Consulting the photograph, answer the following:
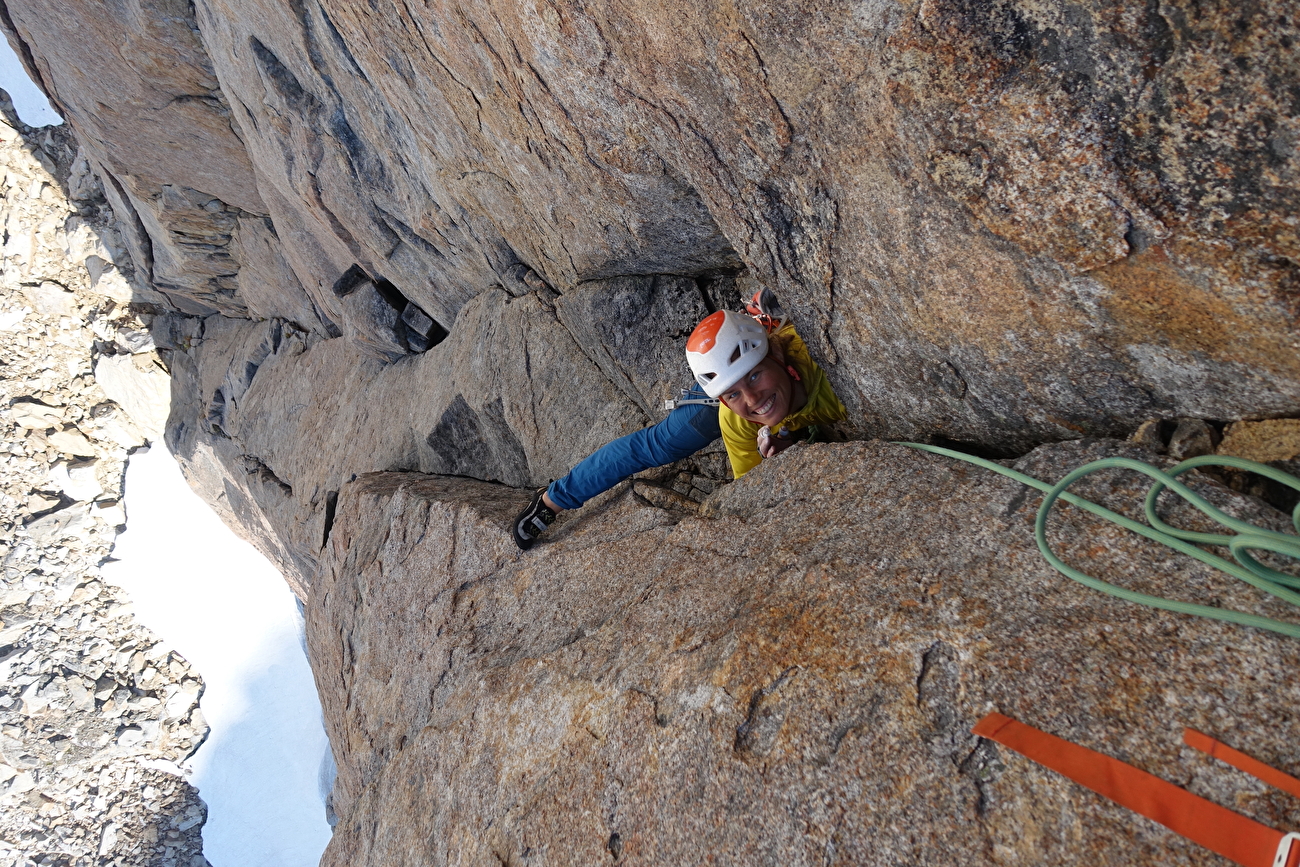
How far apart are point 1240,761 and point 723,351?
2.43 meters

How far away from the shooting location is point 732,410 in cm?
400

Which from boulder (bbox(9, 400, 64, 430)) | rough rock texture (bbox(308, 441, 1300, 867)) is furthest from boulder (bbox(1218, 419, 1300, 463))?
boulder (bbox(9, 400, 64, 430))

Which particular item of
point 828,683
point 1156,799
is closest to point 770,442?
point 828,683

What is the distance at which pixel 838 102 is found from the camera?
8.85 ft

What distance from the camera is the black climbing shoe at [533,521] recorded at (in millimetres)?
4730

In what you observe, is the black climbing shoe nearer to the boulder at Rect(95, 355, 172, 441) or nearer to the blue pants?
the blue pants

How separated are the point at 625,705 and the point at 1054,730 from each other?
1593 millimetres

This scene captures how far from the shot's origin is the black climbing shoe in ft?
15.5

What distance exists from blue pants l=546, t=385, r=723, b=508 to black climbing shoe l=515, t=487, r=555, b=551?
0.47 feet

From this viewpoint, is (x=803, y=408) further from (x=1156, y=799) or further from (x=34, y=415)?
(x=34, y=415)

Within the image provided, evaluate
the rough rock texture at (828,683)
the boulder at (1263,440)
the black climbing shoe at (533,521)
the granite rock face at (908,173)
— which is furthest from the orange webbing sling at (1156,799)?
the black climbing shoe at (533,521)

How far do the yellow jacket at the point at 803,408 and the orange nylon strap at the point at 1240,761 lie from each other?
2.18 m

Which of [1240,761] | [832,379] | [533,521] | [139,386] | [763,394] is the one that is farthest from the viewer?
[139,386]

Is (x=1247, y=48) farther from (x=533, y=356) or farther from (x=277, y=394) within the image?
(x=277, y=394)
